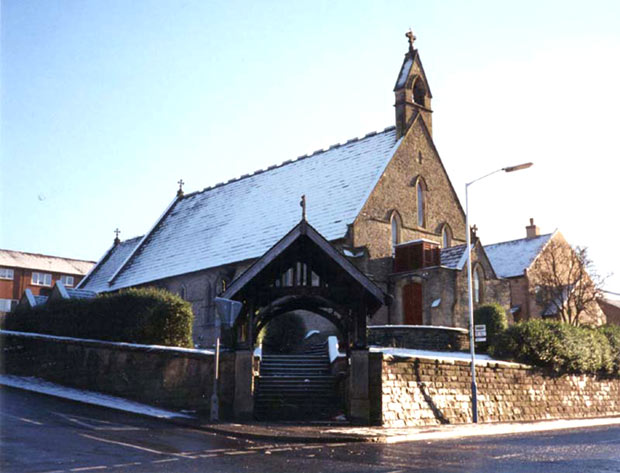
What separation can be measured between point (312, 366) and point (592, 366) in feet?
49.1

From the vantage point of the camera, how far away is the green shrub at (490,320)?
30.3m

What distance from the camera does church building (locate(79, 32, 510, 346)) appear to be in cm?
3481

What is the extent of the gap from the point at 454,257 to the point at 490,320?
5563 millimetres

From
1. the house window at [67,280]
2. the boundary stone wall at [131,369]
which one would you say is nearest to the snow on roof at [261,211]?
the boundary stone wall at [131,369]

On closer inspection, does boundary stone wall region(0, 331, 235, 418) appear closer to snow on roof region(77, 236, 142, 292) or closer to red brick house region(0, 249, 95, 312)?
snow on roof region(77, 236, 142, 292)

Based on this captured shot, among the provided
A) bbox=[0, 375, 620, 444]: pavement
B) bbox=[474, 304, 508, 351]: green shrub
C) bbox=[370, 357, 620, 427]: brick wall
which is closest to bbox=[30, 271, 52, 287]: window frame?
bbox=[0, 375, 620, 444]: pavement

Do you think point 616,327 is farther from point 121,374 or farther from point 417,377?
point 121,374

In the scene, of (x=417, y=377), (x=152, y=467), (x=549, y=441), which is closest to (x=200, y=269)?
(x=417, y=377)

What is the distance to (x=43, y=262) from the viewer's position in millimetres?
83188

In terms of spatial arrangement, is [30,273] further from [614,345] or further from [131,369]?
[614,345]

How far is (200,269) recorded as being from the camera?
4066cm

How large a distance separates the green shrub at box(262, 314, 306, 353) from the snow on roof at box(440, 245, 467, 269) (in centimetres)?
829

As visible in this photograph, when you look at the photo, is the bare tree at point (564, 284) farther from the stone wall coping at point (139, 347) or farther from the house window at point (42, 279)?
the house window at point (42, 279)

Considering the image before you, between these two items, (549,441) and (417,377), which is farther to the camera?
(417,377)
